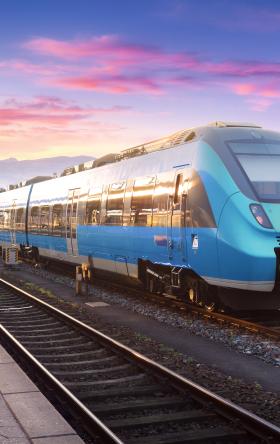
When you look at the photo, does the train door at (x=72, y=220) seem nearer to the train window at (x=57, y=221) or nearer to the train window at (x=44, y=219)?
the train window at (x=57, y=221)

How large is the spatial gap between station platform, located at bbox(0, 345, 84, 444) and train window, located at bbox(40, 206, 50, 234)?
17.7 metres

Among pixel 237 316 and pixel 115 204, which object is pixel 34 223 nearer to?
pixel 115 204

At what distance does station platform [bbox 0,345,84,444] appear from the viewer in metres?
5.23

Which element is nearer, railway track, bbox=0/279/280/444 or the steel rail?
railway track, bbox=0/279/280/444

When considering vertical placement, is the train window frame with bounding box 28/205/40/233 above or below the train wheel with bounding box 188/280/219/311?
above

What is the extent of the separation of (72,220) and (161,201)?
765 cm

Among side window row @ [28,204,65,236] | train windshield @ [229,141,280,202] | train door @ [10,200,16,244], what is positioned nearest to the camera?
train windshield @ [229,141,280,202]

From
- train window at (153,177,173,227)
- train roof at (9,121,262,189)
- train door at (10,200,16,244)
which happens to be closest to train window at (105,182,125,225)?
train roof at (9,121,262,189)

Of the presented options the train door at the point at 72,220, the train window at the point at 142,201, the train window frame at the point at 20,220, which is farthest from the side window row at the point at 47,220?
the train window at the point at 142,201

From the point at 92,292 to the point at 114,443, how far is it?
12.5m

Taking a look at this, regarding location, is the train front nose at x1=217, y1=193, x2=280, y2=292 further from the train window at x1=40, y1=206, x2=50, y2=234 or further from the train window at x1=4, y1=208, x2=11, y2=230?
the train window at x1=4, y1=208, x2=11, y2=230

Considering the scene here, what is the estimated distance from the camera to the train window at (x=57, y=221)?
22228 mm

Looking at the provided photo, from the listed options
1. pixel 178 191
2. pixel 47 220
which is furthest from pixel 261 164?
pixel 47 220

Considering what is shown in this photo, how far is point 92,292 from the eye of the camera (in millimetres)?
17688
